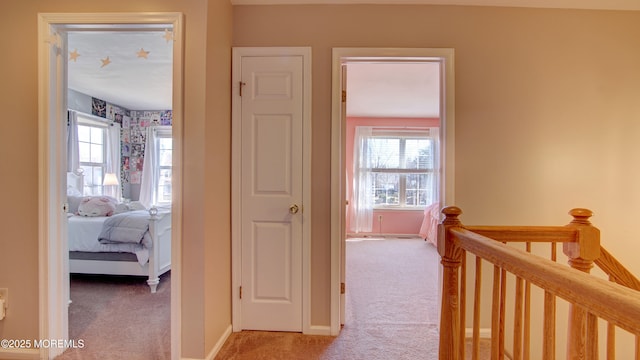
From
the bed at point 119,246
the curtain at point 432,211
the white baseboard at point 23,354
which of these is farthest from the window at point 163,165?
the curtain at point 432,211

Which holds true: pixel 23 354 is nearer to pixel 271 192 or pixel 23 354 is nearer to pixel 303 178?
pixel 271 192

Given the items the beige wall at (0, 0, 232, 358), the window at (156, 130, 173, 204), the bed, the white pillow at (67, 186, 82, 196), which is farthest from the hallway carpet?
the window at (156, 130, 173, 204)

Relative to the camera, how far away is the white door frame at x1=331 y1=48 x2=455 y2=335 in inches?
79.1

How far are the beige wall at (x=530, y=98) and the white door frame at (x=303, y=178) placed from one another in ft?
0.29

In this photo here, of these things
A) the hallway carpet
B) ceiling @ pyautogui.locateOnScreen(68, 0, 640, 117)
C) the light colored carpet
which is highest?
ceiling @ pyautogui.locateOnScreen(68, 0, 640, 117)

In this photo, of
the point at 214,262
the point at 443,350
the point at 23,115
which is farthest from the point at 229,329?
the point at 23,115

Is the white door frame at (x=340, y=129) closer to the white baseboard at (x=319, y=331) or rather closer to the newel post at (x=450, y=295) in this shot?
the white baseboard at (x=319, y=331)

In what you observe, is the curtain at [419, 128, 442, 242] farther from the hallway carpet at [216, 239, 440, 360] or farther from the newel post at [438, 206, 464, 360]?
the newel post at [438, 206, 464, 360]

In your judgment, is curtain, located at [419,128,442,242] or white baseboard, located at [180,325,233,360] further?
curtain, located at [419,128,442,242]

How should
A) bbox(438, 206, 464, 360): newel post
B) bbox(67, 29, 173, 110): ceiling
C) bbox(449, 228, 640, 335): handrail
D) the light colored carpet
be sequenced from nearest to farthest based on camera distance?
bbox(449, 228, 640, 335): handrail
bbox(438, 206, 464, 360): newel post
the light colored carpet
bbox(67, 29, 173, 110): ceiling

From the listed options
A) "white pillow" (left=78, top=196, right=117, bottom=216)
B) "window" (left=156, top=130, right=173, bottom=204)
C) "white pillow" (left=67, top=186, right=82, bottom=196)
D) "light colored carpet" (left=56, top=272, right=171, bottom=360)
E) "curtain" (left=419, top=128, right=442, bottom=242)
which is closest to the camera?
"light colored carpet" (left=56, top=272, right=171, bottom=360)

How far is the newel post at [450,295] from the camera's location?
42.5 inches

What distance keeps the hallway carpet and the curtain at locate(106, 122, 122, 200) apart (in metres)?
4.21

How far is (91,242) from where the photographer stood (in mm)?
2715
